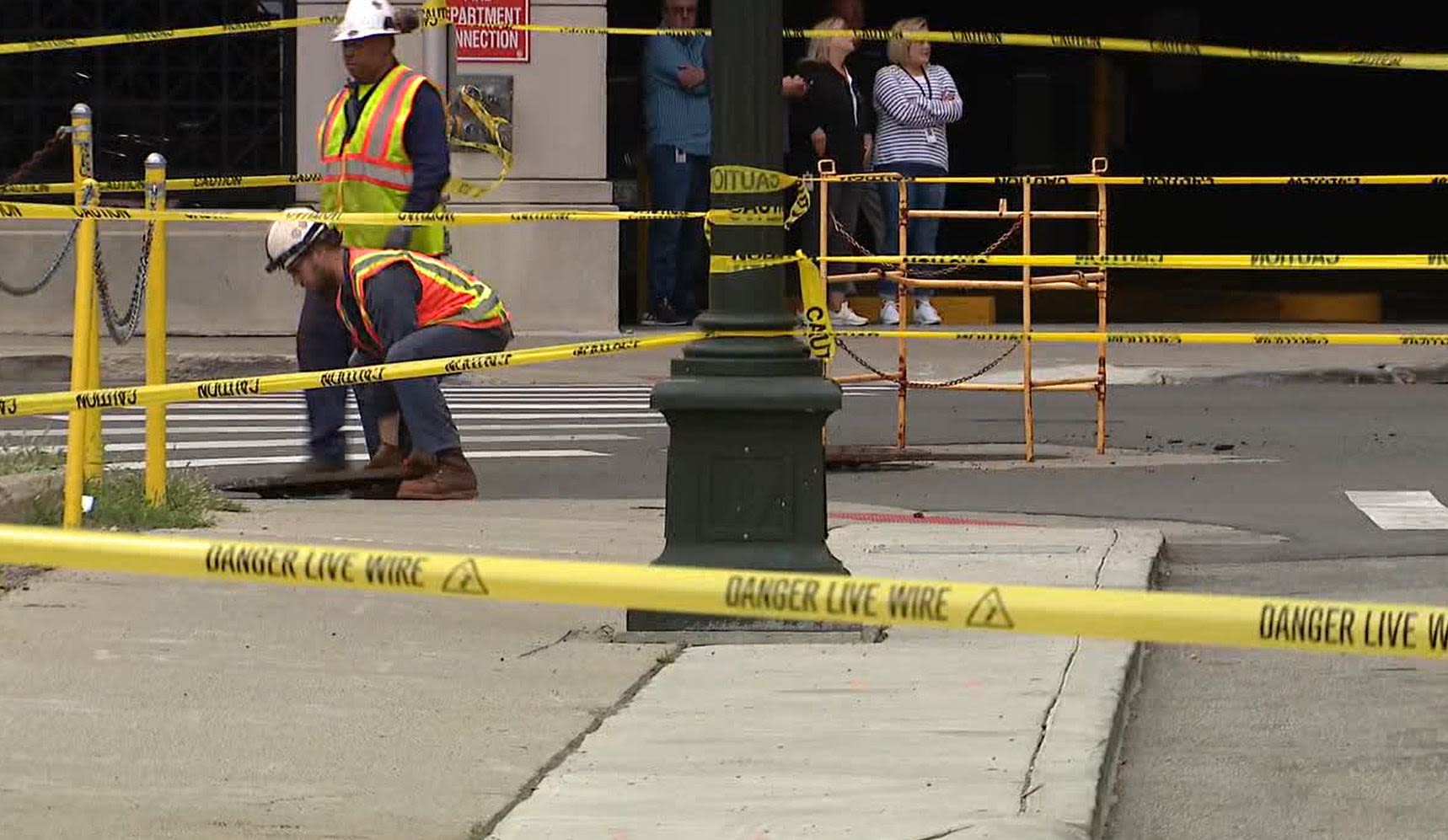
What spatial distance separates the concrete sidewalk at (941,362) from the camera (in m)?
17.1

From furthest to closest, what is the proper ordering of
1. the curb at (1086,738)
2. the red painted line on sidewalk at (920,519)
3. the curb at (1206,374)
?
the curb at (1206,374)
the red painted line on sidewalk at (920,519)
the curb at (1086,738)

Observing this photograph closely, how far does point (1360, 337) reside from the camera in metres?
10.2

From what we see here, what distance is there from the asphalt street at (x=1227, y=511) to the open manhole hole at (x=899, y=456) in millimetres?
46

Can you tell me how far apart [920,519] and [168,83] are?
34.8ft

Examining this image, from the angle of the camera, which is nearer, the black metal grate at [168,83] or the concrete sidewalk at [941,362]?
the concrete sidewalk at [941,362]

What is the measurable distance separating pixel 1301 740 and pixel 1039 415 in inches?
338

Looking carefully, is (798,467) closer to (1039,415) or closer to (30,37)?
(1039,415)

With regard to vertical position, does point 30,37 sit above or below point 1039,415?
above

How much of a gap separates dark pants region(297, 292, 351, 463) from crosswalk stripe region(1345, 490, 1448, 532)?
3.98 m

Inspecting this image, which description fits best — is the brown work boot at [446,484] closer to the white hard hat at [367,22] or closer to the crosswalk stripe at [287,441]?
the white hard hat at [367,22]

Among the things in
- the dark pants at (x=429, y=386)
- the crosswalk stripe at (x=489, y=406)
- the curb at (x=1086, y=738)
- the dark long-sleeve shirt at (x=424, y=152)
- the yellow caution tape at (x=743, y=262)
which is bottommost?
the curb at (x=1086, y=738)

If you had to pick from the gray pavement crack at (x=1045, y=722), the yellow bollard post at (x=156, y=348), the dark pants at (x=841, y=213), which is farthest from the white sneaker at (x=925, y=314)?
the gray pavement crack at (x=1045, y=722)

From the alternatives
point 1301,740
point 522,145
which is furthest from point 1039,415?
point 1301,740

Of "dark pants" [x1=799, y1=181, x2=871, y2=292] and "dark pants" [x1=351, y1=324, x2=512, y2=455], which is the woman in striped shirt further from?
"dark pants" [x1=351, y1=324, x2=512, y2=455]
